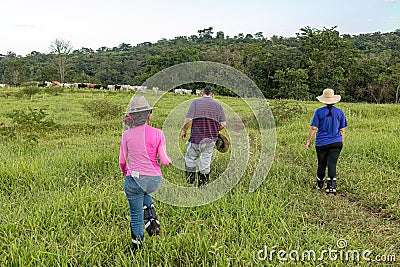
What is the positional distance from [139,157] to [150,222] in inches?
27.5

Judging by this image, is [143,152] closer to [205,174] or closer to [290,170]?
[205,174]

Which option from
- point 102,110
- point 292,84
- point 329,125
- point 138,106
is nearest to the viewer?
point 138,106

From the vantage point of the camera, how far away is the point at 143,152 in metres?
3.34

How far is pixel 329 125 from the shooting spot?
539cm

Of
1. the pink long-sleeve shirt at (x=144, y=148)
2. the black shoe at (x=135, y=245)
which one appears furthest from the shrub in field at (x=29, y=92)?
the black shoe at (x=135, y=245)

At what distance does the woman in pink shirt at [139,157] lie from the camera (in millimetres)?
3320

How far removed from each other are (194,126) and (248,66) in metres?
32.3

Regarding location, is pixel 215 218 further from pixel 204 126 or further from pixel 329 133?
pixel 329 133

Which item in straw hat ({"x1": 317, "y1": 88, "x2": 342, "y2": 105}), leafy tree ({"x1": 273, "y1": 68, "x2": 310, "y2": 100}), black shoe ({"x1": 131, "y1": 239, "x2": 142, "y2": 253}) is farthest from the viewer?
leafy tree ({"x1": 273, "y1": 68, "x2": 310, "y2": 100})

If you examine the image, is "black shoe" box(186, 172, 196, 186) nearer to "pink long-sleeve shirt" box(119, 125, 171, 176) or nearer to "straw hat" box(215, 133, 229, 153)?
"straw hat" box(215, 133, 229, 153)

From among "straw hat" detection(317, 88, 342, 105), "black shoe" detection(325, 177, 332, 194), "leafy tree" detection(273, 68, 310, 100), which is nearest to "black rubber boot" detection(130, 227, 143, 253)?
"black shoe" detection(325, 177, 332, 194)

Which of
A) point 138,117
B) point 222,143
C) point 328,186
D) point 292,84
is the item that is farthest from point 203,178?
→ point 292,84

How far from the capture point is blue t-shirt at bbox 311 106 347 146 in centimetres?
538

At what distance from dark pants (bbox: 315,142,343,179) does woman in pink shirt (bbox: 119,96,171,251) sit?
9.57 feet
